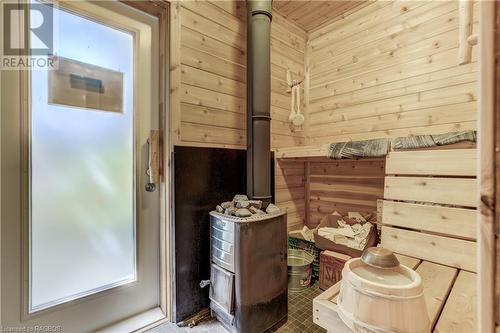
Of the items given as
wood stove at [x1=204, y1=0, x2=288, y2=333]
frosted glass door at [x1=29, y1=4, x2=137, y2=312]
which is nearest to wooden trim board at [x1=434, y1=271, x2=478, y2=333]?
wood stove at [x1=204, y1=0, x2=288, y2=333]

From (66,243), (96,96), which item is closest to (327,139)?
(96,96)

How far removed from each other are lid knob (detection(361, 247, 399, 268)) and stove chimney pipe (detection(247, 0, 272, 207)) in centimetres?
105

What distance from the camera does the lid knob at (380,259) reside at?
2.34 feet

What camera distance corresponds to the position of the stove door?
1.44 metres

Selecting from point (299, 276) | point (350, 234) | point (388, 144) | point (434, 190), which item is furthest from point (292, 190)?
point (434, 190)

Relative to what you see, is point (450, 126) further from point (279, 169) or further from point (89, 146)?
point (89, 146)

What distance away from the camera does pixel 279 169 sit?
2.44 meters

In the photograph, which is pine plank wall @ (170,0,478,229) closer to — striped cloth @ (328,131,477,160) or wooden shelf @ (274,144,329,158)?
wooden shelf @ (274,144,329,158)

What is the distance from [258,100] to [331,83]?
121 cm

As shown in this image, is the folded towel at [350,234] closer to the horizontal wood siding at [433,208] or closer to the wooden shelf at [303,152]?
the horizontal wood siding at [433,208]

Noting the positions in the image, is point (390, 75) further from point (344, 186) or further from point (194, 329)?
point (194, 329)

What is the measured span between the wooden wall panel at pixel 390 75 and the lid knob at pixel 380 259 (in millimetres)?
1699

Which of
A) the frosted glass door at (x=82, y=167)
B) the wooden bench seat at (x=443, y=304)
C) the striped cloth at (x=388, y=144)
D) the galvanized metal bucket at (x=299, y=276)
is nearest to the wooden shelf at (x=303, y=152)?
the striped cloth at (x=388, y=144)

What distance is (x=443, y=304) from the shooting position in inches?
34.6
